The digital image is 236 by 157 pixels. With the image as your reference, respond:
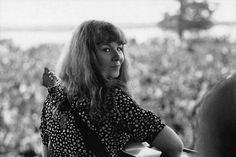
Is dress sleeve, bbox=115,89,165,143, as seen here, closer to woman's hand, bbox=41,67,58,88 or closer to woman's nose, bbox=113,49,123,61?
woman's nose, bbox=113,49,123,61

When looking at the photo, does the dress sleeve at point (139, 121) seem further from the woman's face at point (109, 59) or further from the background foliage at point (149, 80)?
the background foliage at point (149, 80)

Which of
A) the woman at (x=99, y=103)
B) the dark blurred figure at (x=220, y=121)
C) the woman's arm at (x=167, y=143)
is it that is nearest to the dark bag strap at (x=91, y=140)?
the woman at (x=99, y=103)

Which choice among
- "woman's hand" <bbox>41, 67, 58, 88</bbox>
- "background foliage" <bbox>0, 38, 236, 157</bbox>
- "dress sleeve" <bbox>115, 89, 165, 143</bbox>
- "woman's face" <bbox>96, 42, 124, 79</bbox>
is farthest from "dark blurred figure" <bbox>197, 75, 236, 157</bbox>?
"background foliage" <bbox>0, 38, 236, 157</bbox>

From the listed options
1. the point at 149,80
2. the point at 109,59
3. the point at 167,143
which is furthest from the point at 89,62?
the point at 149,80

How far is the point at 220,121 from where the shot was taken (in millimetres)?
449

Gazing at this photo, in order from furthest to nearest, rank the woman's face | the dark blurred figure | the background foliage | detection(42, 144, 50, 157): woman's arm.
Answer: the background foliage → detection(42, 144, 50, 157): woman's arm → the woman's face → the dark blurred figure

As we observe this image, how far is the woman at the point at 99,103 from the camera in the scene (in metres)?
0.79

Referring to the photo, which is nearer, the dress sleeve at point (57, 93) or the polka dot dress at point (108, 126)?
the polka dot dress at point (108, 126)

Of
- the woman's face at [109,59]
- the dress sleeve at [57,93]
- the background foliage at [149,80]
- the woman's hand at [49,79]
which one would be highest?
the woman's face at [109,59]

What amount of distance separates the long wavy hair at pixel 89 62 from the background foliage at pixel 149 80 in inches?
62.6

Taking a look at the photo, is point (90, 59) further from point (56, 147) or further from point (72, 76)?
point (56, 147)

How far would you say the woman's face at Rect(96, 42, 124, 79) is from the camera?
0.89m

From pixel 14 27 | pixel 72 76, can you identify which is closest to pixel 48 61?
pixel 14 27

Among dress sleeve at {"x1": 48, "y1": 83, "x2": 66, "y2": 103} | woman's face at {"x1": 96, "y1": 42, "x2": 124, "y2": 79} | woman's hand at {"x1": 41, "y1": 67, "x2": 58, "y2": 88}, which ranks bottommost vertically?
dress sleeve at {"x1": 48, "y1": 83, "x2": 66, "y2": 103}
